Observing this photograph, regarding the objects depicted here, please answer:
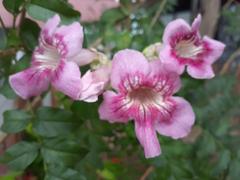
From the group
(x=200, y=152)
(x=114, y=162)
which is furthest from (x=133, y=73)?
(x=114, y=162)

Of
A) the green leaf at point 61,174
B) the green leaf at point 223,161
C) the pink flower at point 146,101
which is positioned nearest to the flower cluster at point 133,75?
the pink flower at point 146,101

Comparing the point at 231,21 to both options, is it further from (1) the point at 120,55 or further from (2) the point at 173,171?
(1) the point at 120,55

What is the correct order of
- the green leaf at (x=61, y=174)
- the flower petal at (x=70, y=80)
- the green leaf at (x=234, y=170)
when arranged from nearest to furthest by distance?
1. the flower petal at (x=70, y=80)
2. the green leaf at (x=61, y=174)
3. the green leaf at (x=234, y=170)

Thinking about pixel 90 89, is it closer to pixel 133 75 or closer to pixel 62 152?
pixel 133 75

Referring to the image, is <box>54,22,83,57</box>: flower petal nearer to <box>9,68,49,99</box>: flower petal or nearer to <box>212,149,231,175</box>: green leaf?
<box>9,68,49,99</box>: flower petal

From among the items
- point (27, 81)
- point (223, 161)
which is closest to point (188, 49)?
point (27, 81)

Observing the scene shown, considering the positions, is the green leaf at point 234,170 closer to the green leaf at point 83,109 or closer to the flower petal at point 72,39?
the green leaf at point 83,109
